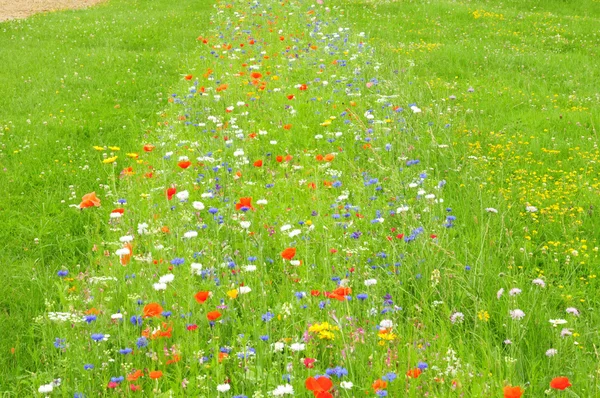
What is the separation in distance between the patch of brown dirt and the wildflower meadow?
997 centimetres

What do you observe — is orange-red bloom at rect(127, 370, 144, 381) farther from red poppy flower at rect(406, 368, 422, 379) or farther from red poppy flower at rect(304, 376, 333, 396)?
red poppy flower at rect(406, 368, 422, 379)

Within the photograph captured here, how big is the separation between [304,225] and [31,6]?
71.1ft

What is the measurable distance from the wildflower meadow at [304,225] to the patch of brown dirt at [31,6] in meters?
9.97

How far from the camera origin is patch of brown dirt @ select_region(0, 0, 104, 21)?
20.5 metres

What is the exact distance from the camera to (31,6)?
2248 cm

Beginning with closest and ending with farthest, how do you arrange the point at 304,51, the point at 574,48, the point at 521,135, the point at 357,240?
the point at 357,240
the point at 521,135
the point at 304,51
the point at 574,48

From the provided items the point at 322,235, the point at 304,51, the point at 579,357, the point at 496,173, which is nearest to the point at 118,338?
the point at 322,235

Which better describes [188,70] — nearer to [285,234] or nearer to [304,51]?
[304,51]

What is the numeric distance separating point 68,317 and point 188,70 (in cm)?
831

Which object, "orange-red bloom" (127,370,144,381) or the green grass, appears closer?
"orange-red bloom" (127,370,144,381)

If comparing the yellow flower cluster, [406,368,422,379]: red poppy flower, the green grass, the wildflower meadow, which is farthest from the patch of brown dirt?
[406,368,422,379]: red poppy flower

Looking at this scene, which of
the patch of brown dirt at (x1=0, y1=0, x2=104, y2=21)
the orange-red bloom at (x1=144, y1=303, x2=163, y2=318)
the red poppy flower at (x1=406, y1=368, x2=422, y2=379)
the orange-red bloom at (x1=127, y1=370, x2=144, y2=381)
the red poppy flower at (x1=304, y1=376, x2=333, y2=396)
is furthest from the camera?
the patch of brown dirt at (x1=0, y1=0, x2=104, y2=21)

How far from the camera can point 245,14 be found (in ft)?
51.5

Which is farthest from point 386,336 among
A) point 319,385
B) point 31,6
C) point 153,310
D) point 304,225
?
point 31,6
